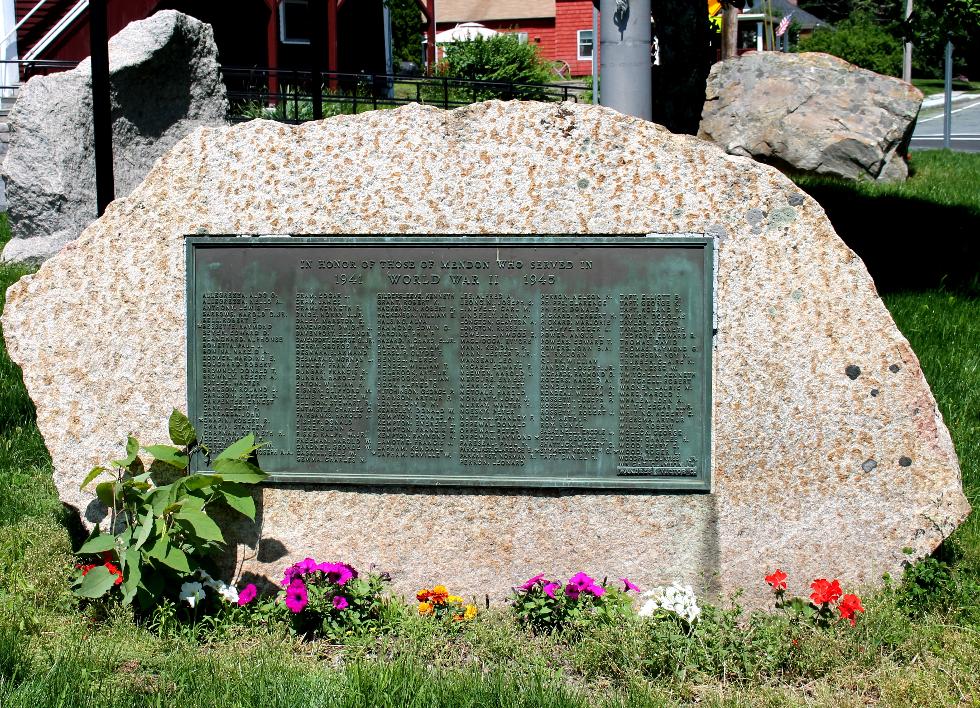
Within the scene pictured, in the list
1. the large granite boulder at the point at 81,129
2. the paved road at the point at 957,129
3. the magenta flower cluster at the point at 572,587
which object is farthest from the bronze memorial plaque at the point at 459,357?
the paved road at the point at 957,129

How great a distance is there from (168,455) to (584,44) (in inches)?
1735

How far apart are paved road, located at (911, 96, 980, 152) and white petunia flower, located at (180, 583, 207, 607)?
18812 mm

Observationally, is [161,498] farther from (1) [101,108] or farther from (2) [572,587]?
(1) [101,108]

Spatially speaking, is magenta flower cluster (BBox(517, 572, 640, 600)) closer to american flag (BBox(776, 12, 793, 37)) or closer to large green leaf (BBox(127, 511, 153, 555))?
large green leaf (BBox(127, 511, 153, 555))

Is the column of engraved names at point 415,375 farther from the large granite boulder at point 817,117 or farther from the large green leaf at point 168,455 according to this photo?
the large granite boulder at point 817,117

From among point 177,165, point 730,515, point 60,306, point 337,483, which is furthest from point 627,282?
point 60,306

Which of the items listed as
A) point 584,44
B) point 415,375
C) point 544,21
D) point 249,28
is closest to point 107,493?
point 415,375

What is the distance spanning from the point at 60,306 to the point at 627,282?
237 centimetres

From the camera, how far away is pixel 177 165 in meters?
4.53

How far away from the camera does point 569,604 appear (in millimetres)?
4270

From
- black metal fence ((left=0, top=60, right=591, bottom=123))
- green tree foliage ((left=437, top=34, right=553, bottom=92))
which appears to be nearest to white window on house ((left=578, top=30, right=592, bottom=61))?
green tree foliage ((left=437, top=34, right=553, bottom=92))

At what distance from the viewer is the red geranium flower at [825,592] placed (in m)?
4.21

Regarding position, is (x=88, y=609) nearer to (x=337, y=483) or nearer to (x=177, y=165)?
(x=337, y=483)

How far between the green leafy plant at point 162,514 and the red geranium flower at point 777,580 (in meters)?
2.06
